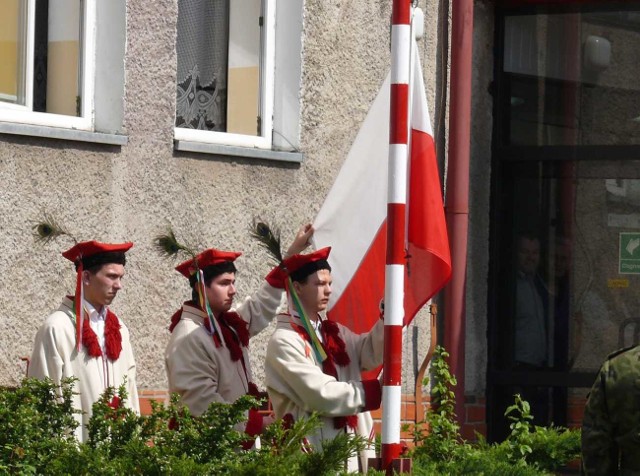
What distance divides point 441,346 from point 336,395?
3.68 meters

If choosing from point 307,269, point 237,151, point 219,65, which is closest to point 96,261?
point 307,269

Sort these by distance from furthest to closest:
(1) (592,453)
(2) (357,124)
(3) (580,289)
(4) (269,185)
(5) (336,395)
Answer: (3) (580,289)
(2) (357,124)
(4) (269,185)
(5) (336,395)
(1) (592,453)

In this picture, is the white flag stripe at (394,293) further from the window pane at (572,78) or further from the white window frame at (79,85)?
the window pane at (572,78)

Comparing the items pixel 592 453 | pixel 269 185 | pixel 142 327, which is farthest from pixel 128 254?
pixel 592 453

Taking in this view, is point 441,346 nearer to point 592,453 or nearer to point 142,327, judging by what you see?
point 142,327

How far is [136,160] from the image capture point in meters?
8.77

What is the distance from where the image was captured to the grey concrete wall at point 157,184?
26.5ft

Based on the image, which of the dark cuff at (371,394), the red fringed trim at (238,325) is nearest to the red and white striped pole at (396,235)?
the dark cuff at (371,394)

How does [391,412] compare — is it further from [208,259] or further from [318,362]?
[208,259]

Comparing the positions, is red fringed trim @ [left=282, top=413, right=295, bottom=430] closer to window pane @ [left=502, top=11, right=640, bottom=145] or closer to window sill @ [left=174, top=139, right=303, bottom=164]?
window sill @ [left=174, top=139, right=303, bottom=164]

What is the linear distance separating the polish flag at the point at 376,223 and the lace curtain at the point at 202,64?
1859 millimetres

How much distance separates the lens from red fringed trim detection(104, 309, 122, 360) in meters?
7.33

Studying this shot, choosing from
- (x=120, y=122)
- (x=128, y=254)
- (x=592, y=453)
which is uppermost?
(x=120, y=122)

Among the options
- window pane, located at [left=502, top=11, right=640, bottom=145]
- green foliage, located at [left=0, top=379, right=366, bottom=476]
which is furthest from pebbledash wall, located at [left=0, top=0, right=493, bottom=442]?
green foliage, located at [left=0, top=379, right=366, bottom=476]
